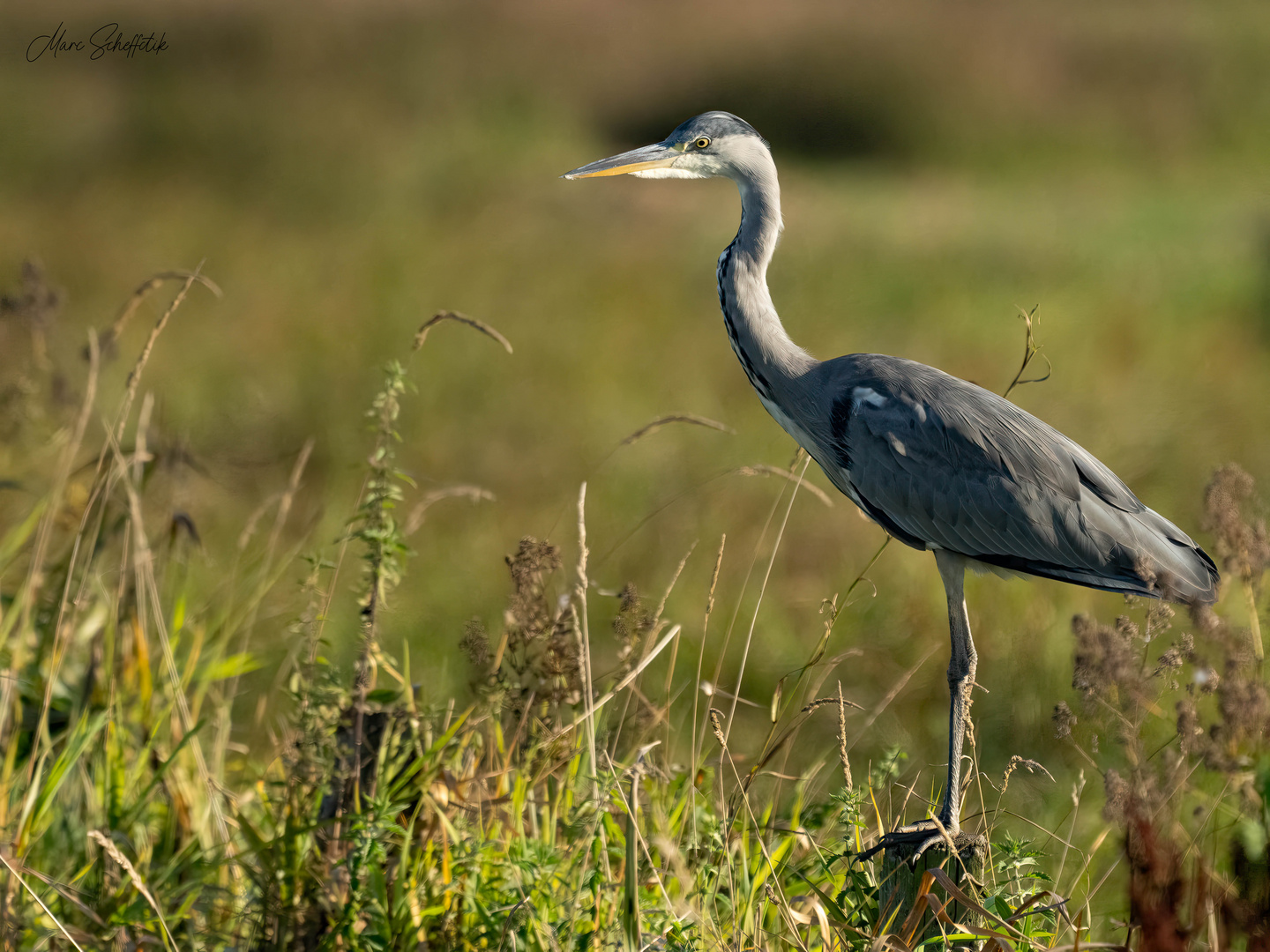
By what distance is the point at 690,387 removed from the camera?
27.7ft

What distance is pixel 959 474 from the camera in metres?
2.66

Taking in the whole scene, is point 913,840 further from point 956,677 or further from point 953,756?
point 956,677

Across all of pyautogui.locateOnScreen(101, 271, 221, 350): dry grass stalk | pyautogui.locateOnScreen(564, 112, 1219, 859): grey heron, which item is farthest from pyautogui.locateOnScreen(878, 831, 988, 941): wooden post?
pyautogui.locateOnScreen(101, 271, 221, 350): dry grass stalk

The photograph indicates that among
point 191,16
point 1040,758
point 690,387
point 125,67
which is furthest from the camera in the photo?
point 191,16

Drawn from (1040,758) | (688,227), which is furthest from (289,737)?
(688,227)

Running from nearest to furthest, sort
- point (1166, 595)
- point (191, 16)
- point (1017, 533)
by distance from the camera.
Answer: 1. point (1166, 595)
2. point (1017, 533)
3. point (191, 16)

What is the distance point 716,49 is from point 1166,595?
1524cm

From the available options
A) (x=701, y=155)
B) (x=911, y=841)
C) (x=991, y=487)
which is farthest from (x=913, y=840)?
(x=701, y=155)

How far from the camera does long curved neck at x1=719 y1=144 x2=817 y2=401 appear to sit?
285 cm

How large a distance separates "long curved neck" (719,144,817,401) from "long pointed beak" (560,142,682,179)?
205mm

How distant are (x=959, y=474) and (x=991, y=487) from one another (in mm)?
82

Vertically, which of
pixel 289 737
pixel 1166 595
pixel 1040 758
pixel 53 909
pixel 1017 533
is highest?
pixel 1166 595

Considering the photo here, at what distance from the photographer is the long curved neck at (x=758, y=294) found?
285 centimetres

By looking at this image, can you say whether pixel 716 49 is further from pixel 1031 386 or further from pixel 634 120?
pixel 1031 386
